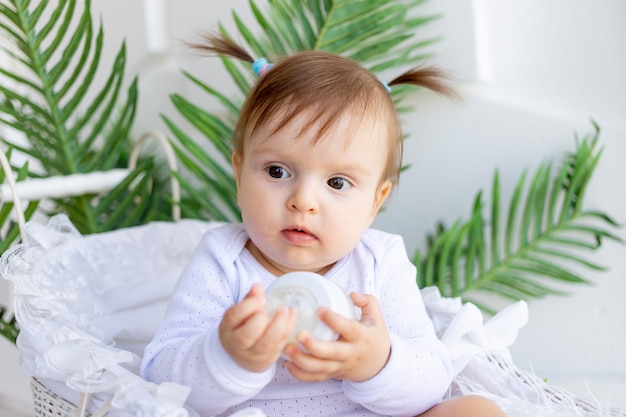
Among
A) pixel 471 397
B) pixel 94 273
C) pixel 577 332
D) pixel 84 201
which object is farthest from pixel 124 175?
pixel 577 332

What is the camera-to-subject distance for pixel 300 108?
3.41 feet

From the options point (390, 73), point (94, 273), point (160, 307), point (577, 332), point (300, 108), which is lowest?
point (577, 332)

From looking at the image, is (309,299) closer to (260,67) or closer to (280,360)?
(280,360)

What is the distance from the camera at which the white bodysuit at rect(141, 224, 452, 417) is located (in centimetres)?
95

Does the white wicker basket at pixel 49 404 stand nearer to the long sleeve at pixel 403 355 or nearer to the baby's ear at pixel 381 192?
the long sleeve at pixel 403 355

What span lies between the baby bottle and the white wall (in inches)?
30.7

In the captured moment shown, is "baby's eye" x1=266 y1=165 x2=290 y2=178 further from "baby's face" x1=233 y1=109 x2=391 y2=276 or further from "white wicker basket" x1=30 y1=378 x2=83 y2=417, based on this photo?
"white wicker basket" x1=30 y1=378 x2=83 y2=417

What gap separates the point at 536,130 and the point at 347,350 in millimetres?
904

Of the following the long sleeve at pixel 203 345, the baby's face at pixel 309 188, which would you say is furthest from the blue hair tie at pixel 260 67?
the long sleeve at pixel 203 345

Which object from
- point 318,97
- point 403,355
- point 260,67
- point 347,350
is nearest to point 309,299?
point 347,350

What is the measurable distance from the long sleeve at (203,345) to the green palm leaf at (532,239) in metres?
0.59

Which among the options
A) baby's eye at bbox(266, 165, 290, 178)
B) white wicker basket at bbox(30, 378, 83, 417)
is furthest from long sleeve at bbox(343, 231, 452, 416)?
white wicker basket at bbox(30, 378, 83, 417)

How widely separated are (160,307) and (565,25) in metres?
0.97

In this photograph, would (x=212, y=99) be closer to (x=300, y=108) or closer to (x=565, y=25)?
(x=565, y=25)
